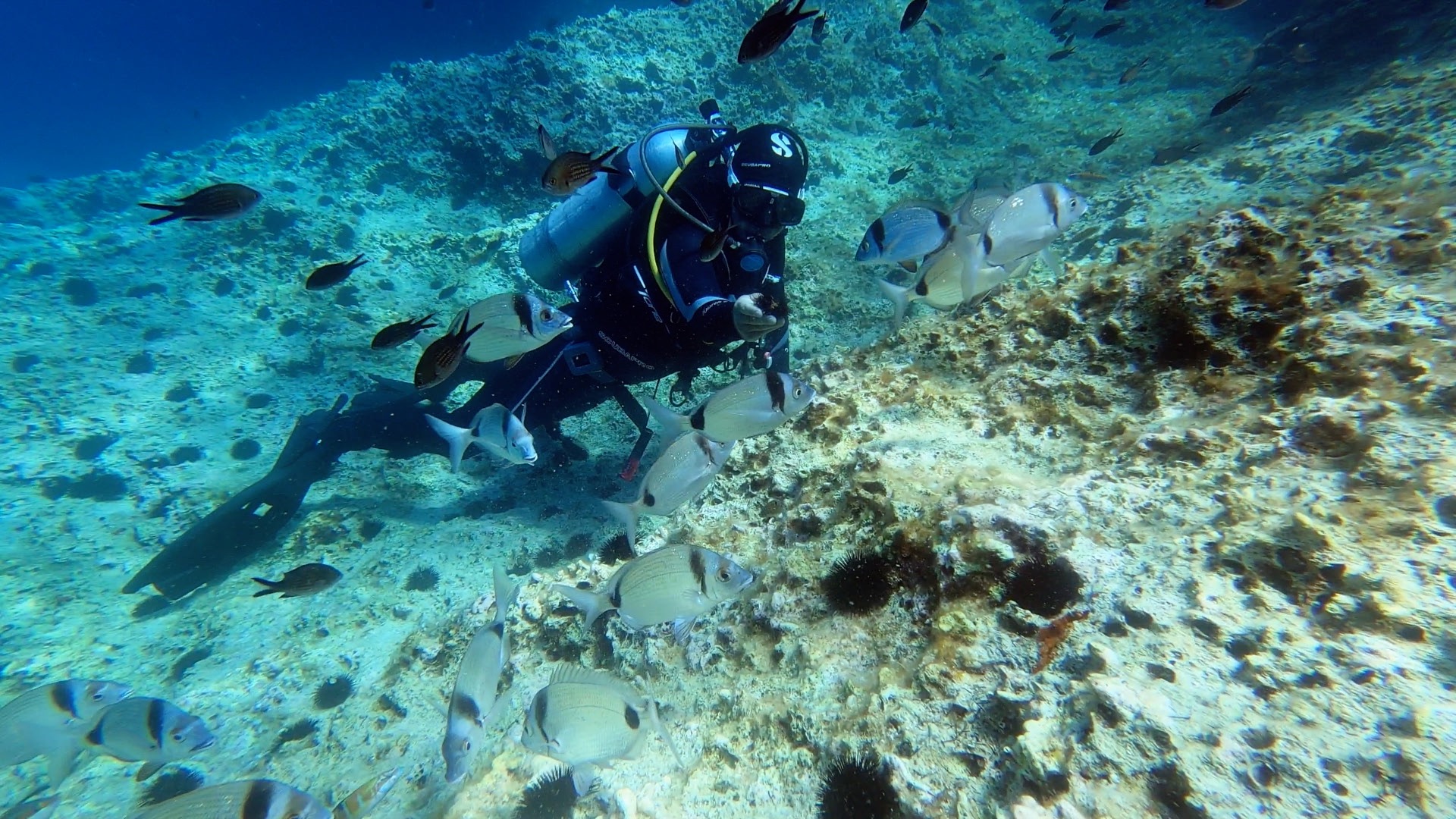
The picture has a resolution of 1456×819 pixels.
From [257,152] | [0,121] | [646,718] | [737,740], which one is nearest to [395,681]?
[646,718]

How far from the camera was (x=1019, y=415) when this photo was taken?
294 centimetres

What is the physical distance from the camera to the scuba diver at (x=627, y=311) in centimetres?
394

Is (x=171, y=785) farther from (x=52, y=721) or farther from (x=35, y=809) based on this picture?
(x=35, y=809)

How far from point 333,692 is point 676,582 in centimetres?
375

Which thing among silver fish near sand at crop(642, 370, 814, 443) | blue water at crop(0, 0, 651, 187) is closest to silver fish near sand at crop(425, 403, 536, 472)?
silver fish near sand at crop(642, 370, 814, 443)

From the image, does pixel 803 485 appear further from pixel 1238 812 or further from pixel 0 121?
pixel 0 121

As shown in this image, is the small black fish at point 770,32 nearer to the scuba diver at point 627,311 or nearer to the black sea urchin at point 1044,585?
the scuba diver at point 627,311

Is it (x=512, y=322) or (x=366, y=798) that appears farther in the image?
(x=512, y=322)

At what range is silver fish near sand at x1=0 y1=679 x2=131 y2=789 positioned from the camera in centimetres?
342

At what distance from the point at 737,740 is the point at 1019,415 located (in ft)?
7.28

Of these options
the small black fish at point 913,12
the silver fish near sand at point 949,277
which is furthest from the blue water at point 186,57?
the silver fish near sand at point 949,277

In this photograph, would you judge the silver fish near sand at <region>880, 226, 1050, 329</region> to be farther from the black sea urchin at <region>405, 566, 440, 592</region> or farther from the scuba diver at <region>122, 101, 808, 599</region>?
the black sea urchin at <region>405, 566, 440, 592</region>

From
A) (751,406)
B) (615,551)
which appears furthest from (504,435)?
(751,406)

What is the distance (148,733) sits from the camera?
325cm
